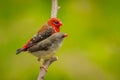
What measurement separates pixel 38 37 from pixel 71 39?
1.50m

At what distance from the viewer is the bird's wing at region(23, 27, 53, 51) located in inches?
245

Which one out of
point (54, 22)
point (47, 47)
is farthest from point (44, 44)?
point (54, 22)

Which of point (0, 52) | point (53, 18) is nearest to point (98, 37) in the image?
point (0, 52)

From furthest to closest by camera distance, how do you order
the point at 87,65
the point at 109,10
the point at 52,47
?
1. the point at 109,10
2. the point at 87,65
3. the point at 52,47

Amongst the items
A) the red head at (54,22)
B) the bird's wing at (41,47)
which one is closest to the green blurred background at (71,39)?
the red head at (54,22)

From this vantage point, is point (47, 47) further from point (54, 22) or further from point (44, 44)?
point (54, 22)

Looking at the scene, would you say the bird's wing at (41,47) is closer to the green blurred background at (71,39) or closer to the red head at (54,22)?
the red head at (54,22)

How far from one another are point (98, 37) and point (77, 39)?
20 centimetres

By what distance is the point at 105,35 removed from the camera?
794 centimetres

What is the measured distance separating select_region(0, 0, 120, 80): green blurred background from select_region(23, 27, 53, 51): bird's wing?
1.07m

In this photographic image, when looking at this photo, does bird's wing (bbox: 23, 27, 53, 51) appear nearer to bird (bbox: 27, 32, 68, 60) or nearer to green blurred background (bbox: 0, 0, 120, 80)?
bird (bbox: 27, 32, 68, 60)

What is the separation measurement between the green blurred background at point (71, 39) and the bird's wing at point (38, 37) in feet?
3.49

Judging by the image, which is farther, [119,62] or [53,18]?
[119,62]

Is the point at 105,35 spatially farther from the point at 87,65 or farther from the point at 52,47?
the point at 52,47
